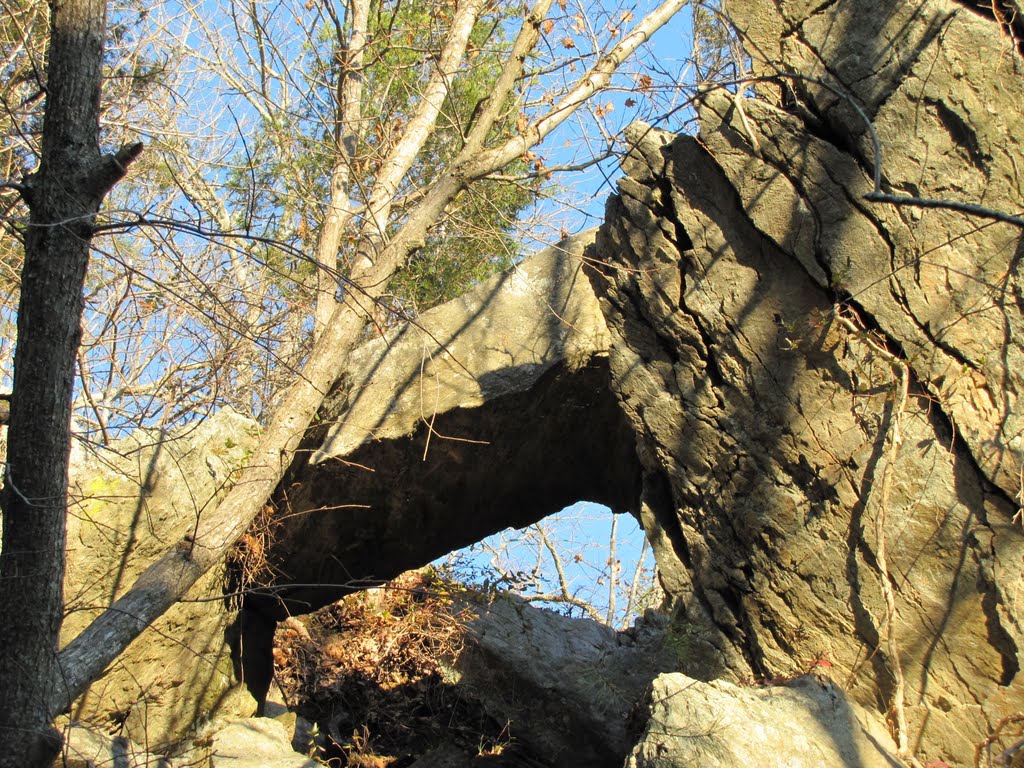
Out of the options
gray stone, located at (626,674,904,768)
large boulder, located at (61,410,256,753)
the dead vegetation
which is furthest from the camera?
A: the dead vegetation

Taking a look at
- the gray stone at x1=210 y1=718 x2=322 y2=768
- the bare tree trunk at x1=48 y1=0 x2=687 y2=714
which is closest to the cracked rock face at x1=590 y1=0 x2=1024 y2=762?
the bare tree trunk at x1=48 y1=0 x2=687 y2=714

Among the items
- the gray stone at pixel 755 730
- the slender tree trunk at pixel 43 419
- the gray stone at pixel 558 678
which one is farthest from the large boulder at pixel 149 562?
the gray stone at pixel 755 730

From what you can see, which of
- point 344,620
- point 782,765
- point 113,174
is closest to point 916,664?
point 782,765

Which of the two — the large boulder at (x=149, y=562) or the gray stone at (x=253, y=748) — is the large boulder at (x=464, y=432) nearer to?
the large boulder at (x=149, y=562)

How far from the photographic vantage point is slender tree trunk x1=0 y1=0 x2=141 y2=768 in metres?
3.27

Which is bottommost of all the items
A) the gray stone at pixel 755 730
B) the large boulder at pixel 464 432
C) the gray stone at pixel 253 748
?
the gray stone at pixel 253 748

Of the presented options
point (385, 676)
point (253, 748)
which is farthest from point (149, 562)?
point (385, 676)

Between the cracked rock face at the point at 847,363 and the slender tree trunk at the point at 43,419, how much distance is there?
263 centimetres

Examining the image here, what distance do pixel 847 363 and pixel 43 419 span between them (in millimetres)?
3271

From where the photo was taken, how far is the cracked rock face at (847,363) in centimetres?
401

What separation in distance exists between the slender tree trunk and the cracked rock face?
2633 millimetres

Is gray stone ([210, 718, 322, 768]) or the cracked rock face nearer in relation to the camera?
the cracked rock face

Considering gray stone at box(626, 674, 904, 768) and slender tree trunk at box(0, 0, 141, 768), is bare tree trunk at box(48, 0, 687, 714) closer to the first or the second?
slender tree trunk at box(0, 0, 141, 768)

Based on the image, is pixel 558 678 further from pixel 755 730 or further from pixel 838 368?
pixel 838 368
